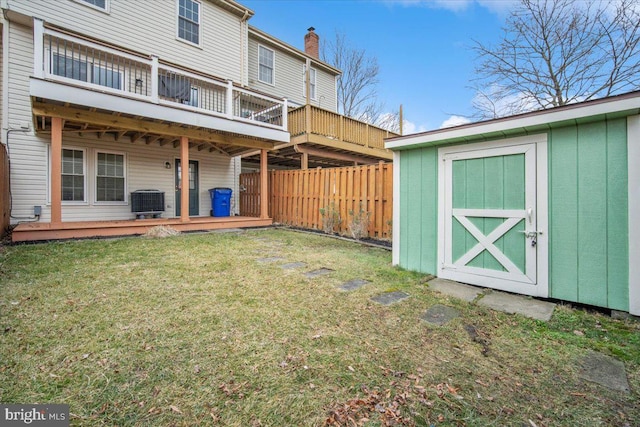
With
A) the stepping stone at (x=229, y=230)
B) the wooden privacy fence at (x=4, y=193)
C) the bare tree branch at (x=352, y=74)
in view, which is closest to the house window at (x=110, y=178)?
the wooden privacy fence at (x=4, y=193)

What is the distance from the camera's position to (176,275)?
412cm

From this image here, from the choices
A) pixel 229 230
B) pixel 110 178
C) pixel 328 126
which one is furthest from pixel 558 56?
pixel 110 178

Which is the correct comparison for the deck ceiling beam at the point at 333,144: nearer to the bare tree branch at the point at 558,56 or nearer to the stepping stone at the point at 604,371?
the bare tree branch at the point at 558,56

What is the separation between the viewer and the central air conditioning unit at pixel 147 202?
8.86m

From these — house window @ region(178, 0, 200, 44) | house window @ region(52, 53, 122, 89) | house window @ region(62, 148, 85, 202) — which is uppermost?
house window @ region(178, 0, 200, 44)

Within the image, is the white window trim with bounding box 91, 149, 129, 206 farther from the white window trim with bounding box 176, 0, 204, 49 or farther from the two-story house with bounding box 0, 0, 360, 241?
the white window trim with bounding box 176, 0, 204, 49

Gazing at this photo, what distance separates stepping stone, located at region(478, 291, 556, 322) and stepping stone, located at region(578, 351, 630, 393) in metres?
0.68

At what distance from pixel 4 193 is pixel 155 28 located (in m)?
6.77

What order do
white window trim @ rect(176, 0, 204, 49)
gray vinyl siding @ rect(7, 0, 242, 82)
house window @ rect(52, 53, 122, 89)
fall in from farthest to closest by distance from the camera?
white window trim @ rect(176, 0, 204, 49)
gray vinyl siding @ rect(7, 0, 242, 82)
house window @ rect(52, 53, 122, 89)

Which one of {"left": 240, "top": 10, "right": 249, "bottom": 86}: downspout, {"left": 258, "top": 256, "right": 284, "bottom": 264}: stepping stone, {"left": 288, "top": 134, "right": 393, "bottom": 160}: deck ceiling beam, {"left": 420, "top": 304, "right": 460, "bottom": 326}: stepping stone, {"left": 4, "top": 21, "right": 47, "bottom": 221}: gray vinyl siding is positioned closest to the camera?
{"left": 420, "top": 304, "right": 460, "bottom": 326}: stepping stone

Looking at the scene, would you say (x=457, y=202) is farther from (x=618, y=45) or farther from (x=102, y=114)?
(x=618, y=45)

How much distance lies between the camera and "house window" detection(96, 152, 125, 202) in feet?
28.5

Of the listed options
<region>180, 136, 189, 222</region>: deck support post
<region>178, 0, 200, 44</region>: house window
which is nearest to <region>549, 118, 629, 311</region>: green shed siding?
<region>180, 136, 189, 222</region>: deck support post

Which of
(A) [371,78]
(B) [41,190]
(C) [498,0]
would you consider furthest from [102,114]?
(A) [371,78]
